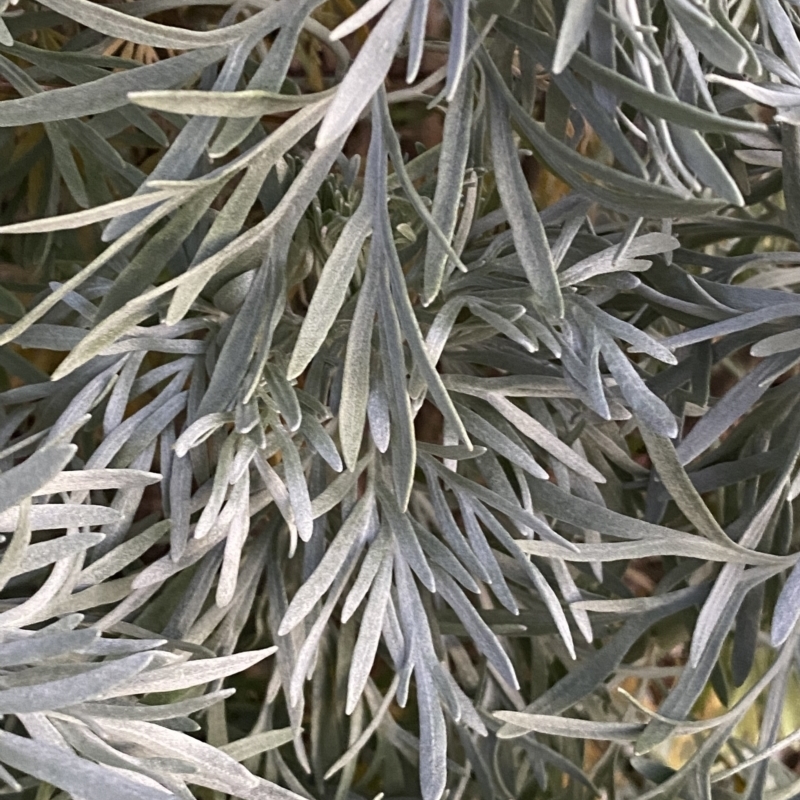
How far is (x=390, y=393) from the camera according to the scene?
0.36 metres

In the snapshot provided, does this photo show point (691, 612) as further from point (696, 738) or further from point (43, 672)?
point (43, 672)

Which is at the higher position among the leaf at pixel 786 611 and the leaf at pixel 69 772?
the leaf at pixel 69 772

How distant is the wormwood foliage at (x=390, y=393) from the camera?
0.31m

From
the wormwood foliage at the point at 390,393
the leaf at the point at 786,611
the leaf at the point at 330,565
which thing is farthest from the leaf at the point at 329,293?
the leaf at the point at 786,611

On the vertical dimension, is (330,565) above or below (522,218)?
below

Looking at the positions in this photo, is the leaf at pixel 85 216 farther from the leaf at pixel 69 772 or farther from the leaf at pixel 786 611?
the leaf at pixel 786 611

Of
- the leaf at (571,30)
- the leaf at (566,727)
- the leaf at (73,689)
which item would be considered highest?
the leaf at (571,30)

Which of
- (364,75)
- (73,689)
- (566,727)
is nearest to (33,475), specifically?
(73,689)

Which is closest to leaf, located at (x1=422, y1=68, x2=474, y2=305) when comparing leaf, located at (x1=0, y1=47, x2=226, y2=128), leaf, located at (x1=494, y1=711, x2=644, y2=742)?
leaf, located at (x1=0, y1=47, x2=226, y2=128)

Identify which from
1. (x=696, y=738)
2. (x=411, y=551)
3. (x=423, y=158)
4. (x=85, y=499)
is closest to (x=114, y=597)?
(x=85, y=499)

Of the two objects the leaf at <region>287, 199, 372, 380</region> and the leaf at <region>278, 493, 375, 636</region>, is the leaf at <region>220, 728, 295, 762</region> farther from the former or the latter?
the leaf at <region>287, 199, 372, 380</region>

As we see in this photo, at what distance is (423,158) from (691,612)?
0.32 meters

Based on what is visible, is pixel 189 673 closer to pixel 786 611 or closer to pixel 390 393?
pixel 390 393

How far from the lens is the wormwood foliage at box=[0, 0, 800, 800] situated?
0.31 m
